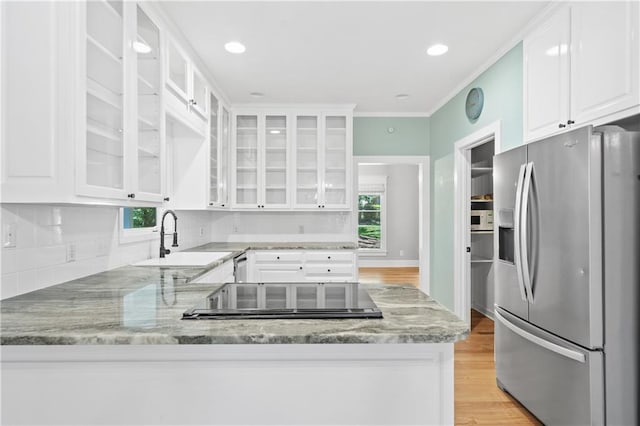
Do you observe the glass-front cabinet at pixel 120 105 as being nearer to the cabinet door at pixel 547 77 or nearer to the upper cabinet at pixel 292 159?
the upper cabinet at pixel 292 159

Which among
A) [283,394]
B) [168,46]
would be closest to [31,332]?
[283,394]

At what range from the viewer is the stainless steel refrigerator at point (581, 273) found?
5.84 ft

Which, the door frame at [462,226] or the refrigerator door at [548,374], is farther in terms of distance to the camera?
the door frame at [462,226]

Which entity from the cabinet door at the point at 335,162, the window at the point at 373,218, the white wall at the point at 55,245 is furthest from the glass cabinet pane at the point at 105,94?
the window at the point at 373,218

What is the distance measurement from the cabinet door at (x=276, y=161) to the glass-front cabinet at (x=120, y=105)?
7.68 feet

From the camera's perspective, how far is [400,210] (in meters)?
8.76

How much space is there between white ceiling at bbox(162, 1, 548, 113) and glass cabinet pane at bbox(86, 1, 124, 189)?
758 millimetres

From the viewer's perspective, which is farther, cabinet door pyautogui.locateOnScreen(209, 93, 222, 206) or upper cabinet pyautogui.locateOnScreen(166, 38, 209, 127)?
cabinet door pyautogui.locateOnScreen(209, 93, 222, 206)

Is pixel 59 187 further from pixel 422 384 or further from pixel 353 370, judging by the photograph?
pixel 422 384

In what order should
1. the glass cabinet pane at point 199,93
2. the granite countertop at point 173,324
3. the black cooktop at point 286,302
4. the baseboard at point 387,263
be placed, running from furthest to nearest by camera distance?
the baseboard at point 387,263
the glass cabinet pane at point 199,93
the black cooktop at point 286,302
the granite countertop at point 173,324

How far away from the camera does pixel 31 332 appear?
1167mm

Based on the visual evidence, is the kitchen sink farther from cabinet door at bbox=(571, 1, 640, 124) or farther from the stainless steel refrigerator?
cabinet door at bbox=(571, 1, 640, 124)

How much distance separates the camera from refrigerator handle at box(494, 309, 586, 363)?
6.14 ft

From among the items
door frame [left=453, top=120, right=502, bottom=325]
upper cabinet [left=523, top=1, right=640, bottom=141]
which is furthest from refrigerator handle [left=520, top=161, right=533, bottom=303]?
door frame [left=453, top=120, right=502, bottom=325]
